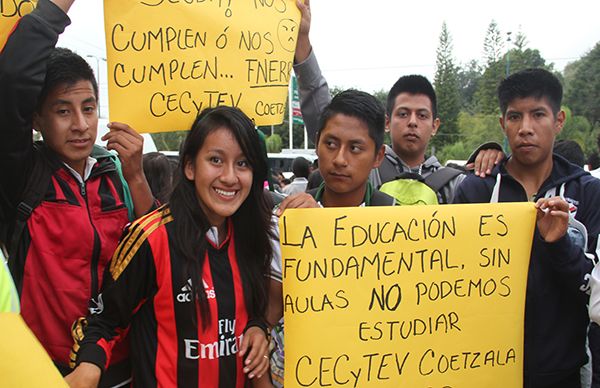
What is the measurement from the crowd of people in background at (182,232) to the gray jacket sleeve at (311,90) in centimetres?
36

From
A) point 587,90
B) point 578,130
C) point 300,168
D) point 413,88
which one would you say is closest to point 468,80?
point 587,90

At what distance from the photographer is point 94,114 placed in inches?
80.2

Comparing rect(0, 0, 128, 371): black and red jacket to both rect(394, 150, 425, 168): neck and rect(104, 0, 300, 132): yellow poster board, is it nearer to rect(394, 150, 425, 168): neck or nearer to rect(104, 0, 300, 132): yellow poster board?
rect(104, 0, 300, 132): yellow poster board

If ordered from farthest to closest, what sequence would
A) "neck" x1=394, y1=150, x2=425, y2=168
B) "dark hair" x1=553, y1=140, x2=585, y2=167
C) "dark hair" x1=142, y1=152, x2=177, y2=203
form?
"dark hair" x1=553, y1=140, x2=585, y2=167 → "dark hair" x1=142, y1=152, x2=177, y2=203 → "neck" x1=394, y1=150, x2=425, y2=168

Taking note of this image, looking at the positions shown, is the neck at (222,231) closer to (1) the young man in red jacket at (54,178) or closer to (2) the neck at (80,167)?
(1) the young man in red jacket at (54,178)

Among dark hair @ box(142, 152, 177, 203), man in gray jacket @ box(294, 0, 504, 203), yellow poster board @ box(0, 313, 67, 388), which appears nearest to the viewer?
yellow poster board @ box(0, 313, 67, 388)

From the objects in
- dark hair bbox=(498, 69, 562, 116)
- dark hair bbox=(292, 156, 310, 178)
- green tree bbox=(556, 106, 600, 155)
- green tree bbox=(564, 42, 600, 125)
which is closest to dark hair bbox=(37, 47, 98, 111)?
dark hair bbox=(498, 69, 562, 116)

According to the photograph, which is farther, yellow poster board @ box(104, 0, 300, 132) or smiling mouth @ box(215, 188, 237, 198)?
yellow poster board @ box(104, 0, 300, 132)

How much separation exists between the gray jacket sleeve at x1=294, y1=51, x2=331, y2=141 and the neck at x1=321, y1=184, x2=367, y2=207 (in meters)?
0.44

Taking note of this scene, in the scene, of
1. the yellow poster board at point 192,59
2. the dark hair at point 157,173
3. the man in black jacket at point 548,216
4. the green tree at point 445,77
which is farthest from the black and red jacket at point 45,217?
the green tree at point 445,77

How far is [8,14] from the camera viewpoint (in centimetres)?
184

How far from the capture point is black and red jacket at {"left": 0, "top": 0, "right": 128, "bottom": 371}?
5.65ft

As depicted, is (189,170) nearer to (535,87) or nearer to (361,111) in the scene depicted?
(361,111)

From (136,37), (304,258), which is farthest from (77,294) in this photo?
(136,37)
